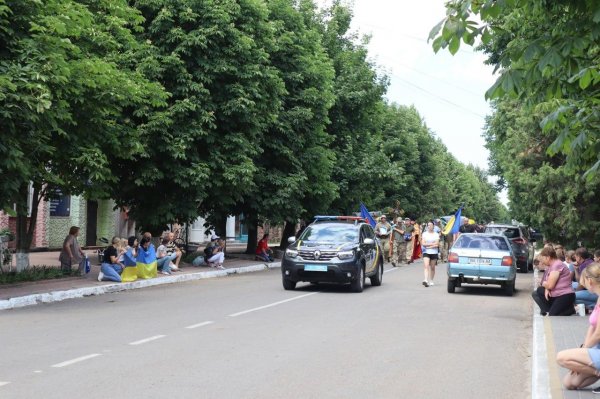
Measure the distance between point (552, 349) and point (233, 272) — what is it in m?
17.0

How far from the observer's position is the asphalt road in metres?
7.37

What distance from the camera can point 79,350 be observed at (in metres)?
9.30

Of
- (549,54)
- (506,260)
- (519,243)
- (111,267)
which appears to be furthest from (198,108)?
(549,54)

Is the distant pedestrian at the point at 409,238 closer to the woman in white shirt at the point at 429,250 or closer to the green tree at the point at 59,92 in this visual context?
the woman in white shirt at the point at 429,250

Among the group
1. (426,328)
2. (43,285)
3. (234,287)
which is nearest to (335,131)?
(234,287)

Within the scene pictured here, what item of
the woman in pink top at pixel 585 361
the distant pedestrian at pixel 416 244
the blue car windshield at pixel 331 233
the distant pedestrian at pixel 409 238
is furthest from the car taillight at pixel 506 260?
the distant pedestrian at pixel 416 244

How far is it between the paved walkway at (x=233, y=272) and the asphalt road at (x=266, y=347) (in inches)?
11.2

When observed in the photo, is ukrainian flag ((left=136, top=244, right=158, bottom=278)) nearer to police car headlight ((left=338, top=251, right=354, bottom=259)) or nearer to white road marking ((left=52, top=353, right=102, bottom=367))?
police car headlight ((left=338, top=251, right=354, bottom=259))

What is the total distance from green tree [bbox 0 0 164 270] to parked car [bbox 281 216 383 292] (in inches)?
203

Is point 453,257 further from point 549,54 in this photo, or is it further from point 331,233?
point 549,54

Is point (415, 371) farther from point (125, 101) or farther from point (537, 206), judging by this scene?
point (537, 206)

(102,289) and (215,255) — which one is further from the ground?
(215,255)

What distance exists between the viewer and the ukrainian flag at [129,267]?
19.1 m

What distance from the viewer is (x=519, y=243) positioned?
2766 cm
